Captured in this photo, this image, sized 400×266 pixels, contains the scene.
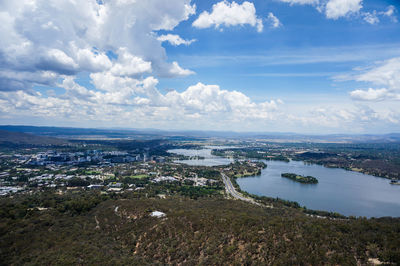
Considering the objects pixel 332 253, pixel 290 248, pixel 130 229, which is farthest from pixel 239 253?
pixel 130 229

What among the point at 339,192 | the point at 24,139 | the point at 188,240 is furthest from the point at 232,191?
the point at 24,139

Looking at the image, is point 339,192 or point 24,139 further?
point 24,139

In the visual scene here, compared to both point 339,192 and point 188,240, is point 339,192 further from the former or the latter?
point 188,240

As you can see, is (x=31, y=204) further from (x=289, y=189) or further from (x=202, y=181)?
(x=289, y=189)

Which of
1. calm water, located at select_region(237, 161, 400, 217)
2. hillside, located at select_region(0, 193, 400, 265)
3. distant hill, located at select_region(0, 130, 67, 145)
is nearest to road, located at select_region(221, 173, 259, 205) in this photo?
calm water, located at select_region(237, 161, 400, 217)

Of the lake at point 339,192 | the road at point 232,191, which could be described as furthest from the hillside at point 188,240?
the lake at point 339,192

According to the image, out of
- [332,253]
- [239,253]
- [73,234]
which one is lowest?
[73,234]
